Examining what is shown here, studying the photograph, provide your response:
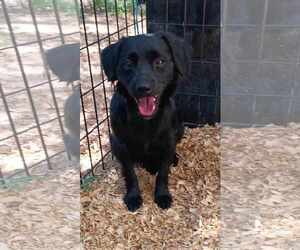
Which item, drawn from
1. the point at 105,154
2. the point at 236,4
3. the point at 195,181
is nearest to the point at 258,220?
the point at 195,181

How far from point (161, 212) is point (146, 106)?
519 millimetres

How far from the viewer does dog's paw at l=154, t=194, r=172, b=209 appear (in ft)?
5.51

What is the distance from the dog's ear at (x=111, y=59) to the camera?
152 centimetres

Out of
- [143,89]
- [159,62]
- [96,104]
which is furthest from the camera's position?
[96,104]

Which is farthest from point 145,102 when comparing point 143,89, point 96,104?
point 96,104

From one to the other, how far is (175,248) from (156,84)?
27.1 inches

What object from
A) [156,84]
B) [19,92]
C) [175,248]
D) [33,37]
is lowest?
[175,248]

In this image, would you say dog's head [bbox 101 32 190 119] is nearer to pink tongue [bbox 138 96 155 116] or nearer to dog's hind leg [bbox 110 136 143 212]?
pink tongue [bbox 138 96 155 116]

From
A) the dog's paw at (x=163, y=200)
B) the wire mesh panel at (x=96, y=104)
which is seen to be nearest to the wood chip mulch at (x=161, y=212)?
the dog's paw at (x=163, y=200)

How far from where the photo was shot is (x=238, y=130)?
231 cm

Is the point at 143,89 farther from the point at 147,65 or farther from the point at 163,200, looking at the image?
the point at 163,200

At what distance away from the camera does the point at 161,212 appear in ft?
5.42

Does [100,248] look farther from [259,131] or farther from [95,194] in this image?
[259,131]

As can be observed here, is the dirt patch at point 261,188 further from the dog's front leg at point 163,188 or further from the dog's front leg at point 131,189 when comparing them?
the dog's front leg at point 131,189
